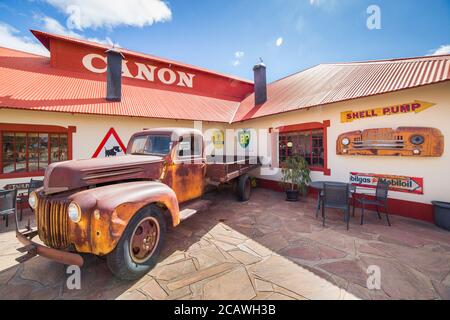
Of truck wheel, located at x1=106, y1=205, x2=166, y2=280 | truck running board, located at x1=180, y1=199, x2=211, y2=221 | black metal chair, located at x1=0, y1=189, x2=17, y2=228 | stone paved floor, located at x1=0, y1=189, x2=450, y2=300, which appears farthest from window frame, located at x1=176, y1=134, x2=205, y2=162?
black metal chair, located at x1=0, y1=189, x2=17, y2=228

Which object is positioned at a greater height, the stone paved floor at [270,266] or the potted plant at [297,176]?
the potted plant at [297,176]

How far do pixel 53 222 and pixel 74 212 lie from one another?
0.54 meters

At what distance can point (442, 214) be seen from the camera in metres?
4.53

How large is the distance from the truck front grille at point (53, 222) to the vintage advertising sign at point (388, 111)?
7.47 meters

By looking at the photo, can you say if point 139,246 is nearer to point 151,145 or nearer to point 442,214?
point 151,145

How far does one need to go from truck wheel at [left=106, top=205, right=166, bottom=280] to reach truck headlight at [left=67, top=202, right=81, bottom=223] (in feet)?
2.02

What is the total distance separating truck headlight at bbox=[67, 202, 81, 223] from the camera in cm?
247

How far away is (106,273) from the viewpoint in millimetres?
3062

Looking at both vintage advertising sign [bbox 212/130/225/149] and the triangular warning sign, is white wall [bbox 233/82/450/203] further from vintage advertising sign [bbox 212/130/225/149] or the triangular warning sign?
the triangular warning sign

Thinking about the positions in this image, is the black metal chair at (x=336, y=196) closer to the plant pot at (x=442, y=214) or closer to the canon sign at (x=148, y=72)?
→ the plant pot at (x=442, y=214)

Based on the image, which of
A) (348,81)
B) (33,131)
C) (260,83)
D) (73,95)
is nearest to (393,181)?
(348,81)

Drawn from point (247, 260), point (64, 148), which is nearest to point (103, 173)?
point (247, 260)

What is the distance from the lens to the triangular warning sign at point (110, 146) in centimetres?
754

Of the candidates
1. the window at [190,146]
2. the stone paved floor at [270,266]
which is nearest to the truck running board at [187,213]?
the stone paved floor at [270,266]
